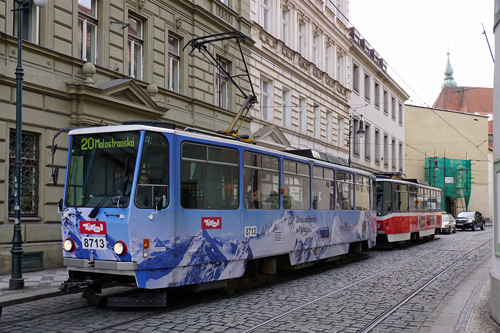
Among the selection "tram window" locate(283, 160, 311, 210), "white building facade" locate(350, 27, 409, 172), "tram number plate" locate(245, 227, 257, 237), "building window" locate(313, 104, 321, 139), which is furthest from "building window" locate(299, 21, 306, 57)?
"tram number plate" locate(245, 227, 257, 237)

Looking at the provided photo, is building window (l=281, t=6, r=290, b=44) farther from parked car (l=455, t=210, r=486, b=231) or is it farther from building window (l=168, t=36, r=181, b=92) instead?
parked car (l=455, t=210, r=486, b=231)

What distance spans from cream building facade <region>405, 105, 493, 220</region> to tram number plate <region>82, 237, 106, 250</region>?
50548 mm

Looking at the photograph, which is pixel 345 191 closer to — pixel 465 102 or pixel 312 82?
pixel 312 82

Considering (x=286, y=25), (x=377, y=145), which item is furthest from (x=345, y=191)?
(x=377, y=145)

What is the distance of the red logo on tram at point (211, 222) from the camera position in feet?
31.6

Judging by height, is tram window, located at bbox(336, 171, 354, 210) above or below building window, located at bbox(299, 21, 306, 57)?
below

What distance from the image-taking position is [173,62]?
1933 centimetres

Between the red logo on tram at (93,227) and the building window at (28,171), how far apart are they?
5108 mm

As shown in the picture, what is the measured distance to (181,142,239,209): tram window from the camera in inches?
368

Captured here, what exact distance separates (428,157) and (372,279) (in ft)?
160

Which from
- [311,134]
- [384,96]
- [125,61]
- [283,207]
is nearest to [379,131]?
[384,96]

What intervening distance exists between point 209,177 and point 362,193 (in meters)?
8.88

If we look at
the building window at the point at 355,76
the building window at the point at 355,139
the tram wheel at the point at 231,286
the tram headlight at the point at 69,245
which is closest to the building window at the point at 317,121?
the building window at the point at 355,139

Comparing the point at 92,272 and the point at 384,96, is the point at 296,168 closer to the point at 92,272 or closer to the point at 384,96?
the point at 92,272
